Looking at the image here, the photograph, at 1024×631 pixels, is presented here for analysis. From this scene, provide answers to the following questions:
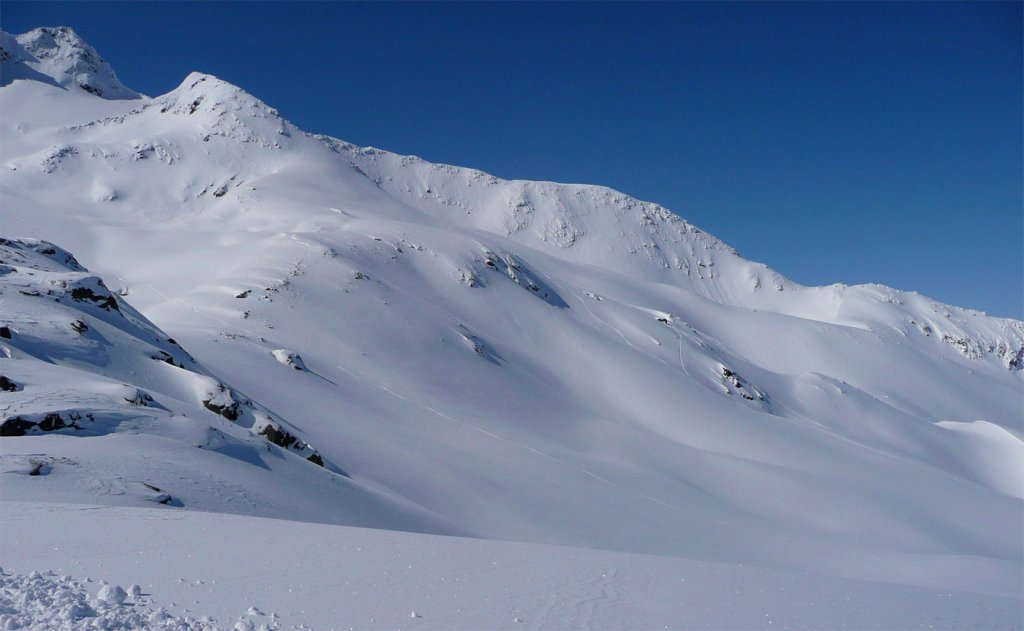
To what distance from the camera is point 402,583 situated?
8.21 metres

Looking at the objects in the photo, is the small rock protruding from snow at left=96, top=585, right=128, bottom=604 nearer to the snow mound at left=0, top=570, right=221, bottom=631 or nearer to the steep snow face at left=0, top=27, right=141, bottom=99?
the snow mound at left=0, top=570, right=221, bottom=631

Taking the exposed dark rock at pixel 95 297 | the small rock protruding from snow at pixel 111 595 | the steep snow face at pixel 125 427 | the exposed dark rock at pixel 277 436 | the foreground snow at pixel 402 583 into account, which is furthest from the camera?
the exposed dark rock at pixel 95 297

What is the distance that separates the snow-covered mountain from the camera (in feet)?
53.5

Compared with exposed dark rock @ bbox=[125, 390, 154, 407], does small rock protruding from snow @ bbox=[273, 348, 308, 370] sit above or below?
above

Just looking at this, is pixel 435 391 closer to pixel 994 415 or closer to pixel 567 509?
pixel 567 509

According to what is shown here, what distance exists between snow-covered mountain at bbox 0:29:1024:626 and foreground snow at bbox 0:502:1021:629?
3.05m

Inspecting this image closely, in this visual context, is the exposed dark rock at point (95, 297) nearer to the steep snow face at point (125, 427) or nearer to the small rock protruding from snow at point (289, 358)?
the steep snow face at point (125, 427)

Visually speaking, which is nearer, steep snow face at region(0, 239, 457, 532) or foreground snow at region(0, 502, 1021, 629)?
foreground snow at region(0, 502, 1021, 629)

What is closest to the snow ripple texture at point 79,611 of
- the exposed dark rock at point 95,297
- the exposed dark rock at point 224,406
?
the exposed dark rock at point 224,406

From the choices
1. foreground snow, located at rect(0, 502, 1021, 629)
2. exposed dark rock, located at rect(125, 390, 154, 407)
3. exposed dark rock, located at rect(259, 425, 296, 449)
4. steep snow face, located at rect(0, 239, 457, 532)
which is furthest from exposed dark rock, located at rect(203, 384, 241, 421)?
foreground snow, located at rect(0, 502, 1021, 629)

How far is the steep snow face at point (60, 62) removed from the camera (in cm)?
11888

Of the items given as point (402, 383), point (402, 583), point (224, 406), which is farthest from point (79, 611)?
point (402, 383)

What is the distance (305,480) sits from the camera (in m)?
16.1

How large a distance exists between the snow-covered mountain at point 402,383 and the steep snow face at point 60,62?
16.7 metres
